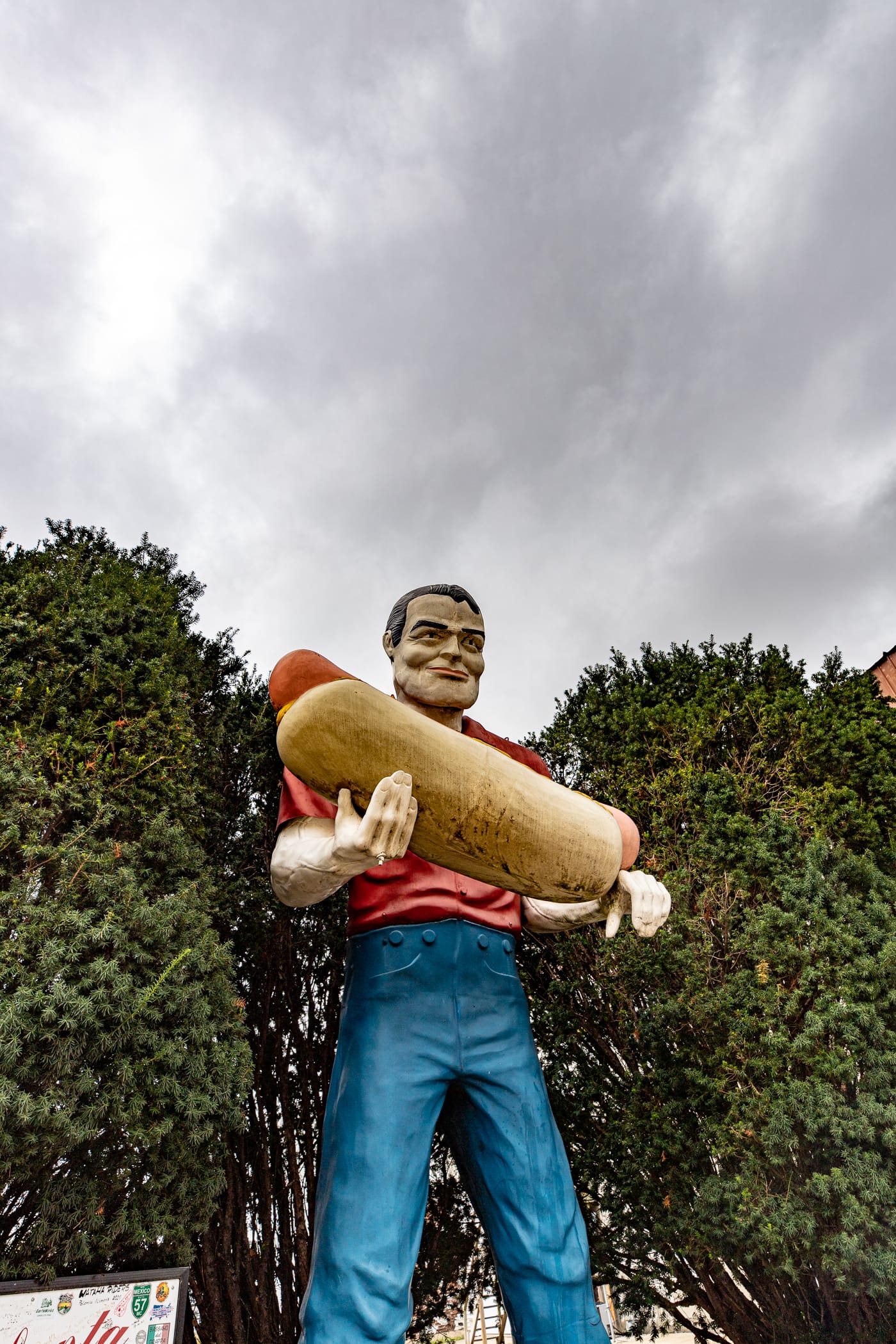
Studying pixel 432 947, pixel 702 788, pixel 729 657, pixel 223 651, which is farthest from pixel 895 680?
pixel 432 947

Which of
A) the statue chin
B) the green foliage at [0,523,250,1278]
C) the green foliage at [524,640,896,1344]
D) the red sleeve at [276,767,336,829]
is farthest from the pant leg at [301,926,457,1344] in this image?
the green foliage at [524,640,896,1344]

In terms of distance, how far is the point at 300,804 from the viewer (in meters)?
2.63

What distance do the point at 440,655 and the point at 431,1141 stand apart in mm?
1513

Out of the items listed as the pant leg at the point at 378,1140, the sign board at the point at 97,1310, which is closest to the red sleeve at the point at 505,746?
the pant leg at the point at 378,1140

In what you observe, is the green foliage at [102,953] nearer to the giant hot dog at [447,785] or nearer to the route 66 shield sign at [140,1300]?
the route 66 shield sign at [140,1300]

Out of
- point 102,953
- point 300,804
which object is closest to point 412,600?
point 300,804

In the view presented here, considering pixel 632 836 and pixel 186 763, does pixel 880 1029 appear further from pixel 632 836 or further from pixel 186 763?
pixel 186 763

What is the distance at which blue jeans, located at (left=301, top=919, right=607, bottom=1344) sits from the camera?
2.15 m

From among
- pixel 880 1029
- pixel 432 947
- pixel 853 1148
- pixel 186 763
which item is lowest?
pixel 853 1148

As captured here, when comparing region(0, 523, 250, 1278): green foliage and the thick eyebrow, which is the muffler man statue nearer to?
the thick eyebrow

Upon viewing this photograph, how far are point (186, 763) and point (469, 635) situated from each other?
1245 millimetres

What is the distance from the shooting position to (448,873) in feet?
8.71

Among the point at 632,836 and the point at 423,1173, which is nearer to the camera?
the point at 423,1173

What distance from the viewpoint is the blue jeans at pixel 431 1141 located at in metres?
2.15
